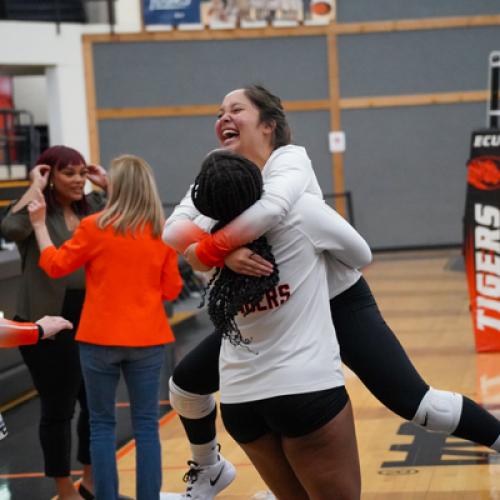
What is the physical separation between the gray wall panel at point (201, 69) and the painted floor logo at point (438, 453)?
39.4ft

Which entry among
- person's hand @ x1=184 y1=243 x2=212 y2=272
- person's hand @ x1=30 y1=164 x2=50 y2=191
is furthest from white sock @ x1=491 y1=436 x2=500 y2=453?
person's hand @ x1=30 y1=164 x2=50 y2=191

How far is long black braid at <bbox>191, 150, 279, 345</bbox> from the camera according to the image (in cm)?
257

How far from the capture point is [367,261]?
2785 mm

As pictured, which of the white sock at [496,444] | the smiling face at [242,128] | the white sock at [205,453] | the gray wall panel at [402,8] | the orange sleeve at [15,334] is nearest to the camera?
the smiling face at [242,128]

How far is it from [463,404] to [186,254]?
1040 mm

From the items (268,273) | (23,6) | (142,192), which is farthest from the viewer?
(23,6)

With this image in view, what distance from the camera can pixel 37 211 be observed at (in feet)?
13.7

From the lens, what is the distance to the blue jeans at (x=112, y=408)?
4.00 m

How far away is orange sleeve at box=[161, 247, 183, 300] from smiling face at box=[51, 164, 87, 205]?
0.52 m

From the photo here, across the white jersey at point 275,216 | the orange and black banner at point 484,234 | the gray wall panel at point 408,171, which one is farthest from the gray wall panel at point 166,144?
the white jersey at point 275,216

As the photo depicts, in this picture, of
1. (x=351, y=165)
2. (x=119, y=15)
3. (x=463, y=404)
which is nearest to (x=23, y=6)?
(x=119, y=15)

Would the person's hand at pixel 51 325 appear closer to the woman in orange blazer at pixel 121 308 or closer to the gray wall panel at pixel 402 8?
the woman in orange blazer at pixel 121 308

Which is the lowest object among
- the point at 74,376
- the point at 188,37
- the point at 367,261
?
the point at 74,376

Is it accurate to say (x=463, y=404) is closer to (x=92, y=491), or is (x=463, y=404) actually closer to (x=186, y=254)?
(x=186, y=254)
